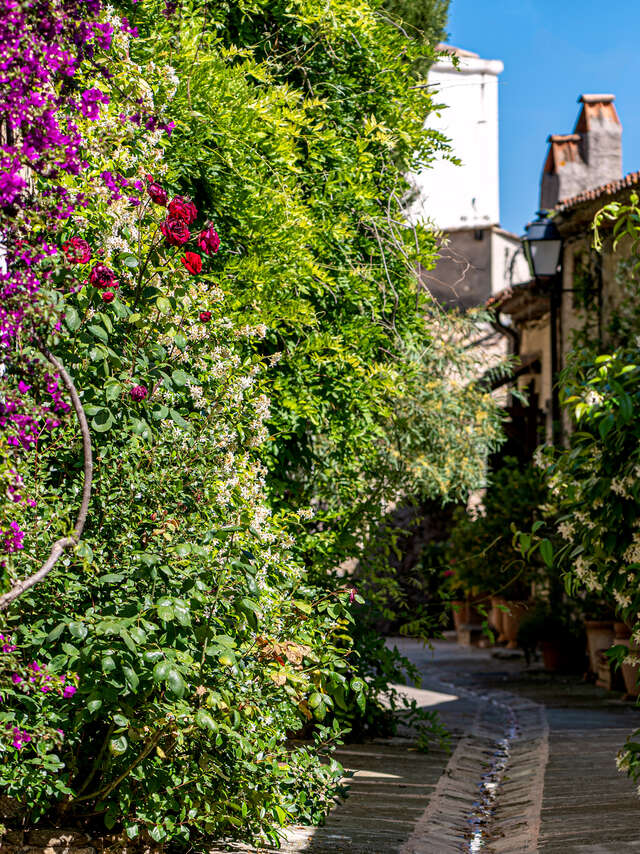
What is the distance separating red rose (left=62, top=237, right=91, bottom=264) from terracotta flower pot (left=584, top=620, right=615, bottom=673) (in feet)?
35.3

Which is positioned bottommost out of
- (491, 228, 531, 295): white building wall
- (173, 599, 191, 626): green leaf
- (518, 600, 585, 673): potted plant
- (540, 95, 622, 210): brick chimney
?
(518, 600, 585, 673): potted plant

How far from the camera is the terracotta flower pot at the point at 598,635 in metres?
13.3

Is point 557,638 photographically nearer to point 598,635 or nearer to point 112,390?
point 598,635

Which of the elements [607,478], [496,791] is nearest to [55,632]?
[607,478]

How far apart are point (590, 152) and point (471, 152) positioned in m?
6.12

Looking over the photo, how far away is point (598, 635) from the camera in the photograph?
13508 mm

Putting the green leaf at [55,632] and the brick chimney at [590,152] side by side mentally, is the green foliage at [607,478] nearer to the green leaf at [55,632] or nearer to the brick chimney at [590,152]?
the green leaf at [55,632]

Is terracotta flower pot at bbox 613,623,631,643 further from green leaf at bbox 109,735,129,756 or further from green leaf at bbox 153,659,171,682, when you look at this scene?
green leaf at bbox 153,659,171,682

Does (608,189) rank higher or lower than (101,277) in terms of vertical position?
higher

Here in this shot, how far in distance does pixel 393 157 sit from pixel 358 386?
97.7 inches

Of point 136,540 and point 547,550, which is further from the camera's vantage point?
point 547,550

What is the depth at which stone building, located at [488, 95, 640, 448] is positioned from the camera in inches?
612

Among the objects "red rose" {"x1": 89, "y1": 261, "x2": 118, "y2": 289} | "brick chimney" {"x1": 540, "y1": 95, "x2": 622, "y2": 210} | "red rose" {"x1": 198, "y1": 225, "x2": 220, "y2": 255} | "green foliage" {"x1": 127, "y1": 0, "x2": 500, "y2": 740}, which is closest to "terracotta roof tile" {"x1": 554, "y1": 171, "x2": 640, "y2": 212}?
"brick chimney" {"x1": 540, "y1": 95, "x2": 622, "y2": 210}

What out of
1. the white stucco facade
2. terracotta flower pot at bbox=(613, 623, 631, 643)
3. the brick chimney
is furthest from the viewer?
the white stucco facade
